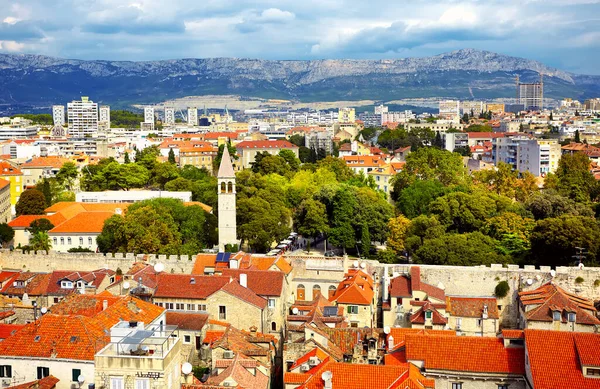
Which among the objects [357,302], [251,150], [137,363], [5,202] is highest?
[251,150]

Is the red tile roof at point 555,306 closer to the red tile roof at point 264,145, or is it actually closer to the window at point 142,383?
the window at point 142,383

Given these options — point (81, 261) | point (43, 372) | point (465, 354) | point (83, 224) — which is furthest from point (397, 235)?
point (43, 372)

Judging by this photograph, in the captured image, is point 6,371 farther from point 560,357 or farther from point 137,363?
point 560,357

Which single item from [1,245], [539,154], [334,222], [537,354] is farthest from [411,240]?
[539,154]

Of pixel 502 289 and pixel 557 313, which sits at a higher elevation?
pixel 557 313

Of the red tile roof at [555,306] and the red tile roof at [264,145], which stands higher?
the red tile roof at [264,145]

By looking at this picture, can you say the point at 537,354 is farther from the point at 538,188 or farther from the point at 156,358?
the point at 538,188

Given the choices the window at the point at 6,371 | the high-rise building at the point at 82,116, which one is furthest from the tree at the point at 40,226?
the high-rise building at the point at 82,116
